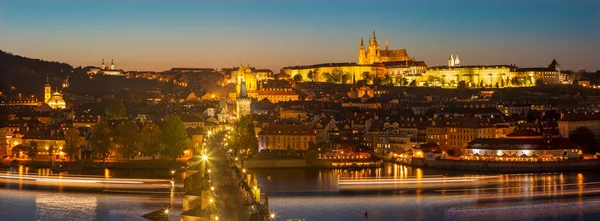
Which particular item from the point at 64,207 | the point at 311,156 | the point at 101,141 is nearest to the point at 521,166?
the point at 311,156

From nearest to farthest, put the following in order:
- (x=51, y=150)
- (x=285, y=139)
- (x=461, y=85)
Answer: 1. (x=51, y=150)
2. (x=285, y=139)
3. (x=461, y=85)

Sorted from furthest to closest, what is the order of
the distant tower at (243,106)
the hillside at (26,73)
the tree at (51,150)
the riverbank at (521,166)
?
the hillside at (26,73) → the distant tower at (243,106) → the tree at (51,150) → the riverbank at (521,166)

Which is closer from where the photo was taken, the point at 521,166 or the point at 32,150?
the point at 521,166

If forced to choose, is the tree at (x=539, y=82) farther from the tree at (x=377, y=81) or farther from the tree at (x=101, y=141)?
the tree at (x=101, y=141)

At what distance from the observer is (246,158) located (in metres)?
24.3

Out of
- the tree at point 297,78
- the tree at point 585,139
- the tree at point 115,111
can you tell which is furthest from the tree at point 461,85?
the tree at point 585,139

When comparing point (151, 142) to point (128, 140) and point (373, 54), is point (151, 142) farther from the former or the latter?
point (373, 54)

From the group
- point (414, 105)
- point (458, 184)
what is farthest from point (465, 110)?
point (458, 184)

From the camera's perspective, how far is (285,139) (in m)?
27.1

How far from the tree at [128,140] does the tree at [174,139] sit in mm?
779

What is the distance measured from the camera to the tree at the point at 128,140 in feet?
80.8

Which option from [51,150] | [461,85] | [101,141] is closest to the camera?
[101,141]

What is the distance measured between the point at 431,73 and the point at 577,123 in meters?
31.4

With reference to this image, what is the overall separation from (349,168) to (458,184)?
4.76 metres
